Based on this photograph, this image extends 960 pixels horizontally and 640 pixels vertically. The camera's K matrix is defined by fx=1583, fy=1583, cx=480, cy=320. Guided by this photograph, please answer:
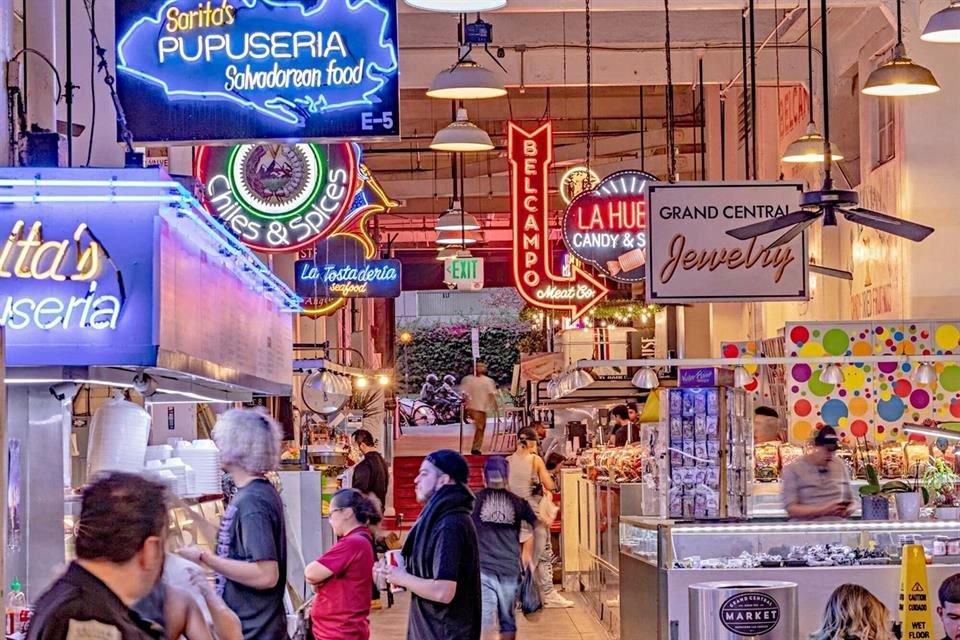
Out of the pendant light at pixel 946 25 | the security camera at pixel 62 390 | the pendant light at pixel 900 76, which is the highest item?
the pendant light at pixel 946 25

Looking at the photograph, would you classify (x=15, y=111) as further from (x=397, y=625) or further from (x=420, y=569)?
(x=397, y=625)

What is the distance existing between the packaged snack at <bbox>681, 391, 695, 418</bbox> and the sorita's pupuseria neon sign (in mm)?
5968

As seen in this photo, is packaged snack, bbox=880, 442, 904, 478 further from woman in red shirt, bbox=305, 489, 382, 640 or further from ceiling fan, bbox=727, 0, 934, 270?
woman in red shirt, bbox=305, 489, 382, 640

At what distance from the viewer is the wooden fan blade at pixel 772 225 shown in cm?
993

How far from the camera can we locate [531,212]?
58.2 ft

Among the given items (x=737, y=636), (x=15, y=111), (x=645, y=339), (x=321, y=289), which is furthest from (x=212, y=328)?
(x=645, y=339)

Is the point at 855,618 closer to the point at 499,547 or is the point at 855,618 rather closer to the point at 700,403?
the point at 499,547

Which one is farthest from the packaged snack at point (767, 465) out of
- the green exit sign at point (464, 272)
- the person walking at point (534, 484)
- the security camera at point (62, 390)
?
the green exit sign at point (464, 272)

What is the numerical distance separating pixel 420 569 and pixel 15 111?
8.57ft

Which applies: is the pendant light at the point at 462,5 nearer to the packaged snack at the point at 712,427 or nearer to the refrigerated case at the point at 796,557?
the refrigerated case at the point at 796,557

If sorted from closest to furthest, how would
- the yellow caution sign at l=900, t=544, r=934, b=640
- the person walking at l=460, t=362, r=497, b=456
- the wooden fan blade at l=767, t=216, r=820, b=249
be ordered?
the yellow caution sign at l=900, t=544, r=934, b=640 < the wooden fan blade at l=767, t=216, r=820, b=249 < the person walking at l=460, t=362, r=497, b=456

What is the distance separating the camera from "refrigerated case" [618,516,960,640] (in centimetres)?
895

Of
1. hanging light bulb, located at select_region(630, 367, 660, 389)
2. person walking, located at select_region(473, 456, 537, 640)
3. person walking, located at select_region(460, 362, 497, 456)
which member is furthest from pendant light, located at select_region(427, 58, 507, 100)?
person walking, located at select_region(460, 362, 497, 456)

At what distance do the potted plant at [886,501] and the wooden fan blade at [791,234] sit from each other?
1.74 m
